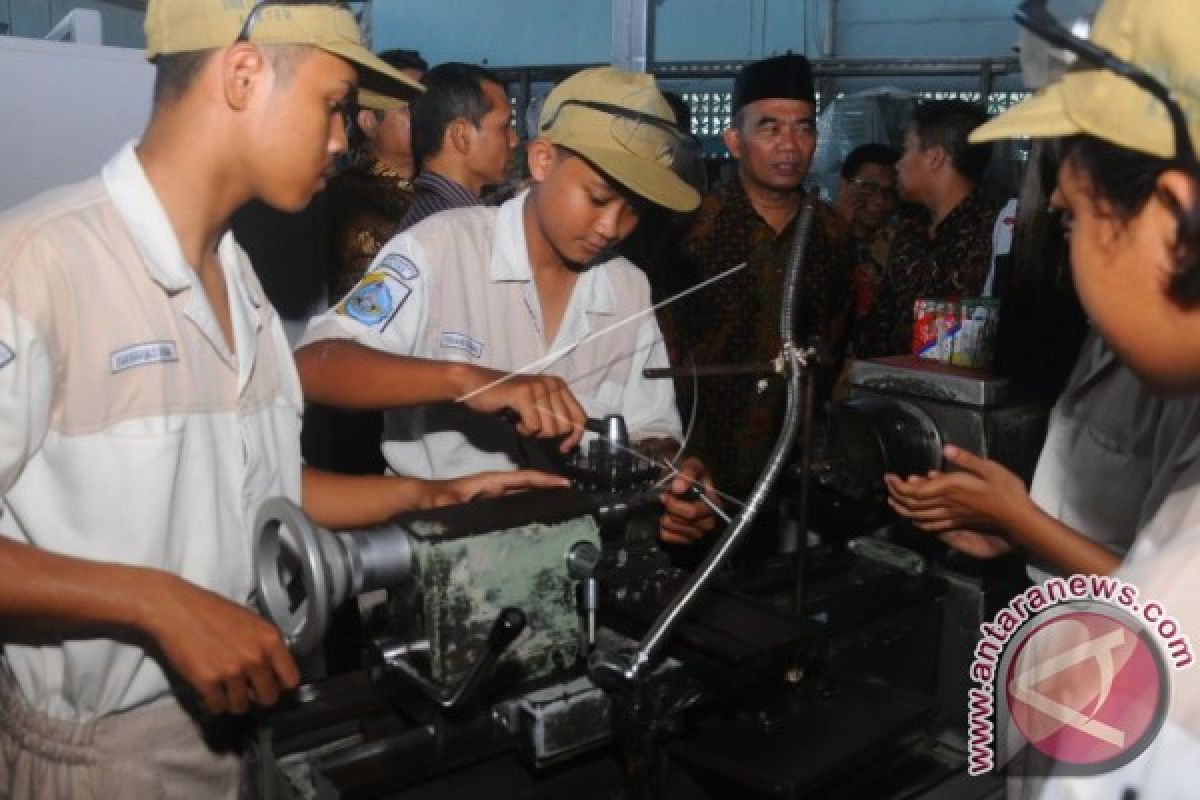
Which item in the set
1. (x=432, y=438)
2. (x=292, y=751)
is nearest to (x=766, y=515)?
(x=432, y=438)

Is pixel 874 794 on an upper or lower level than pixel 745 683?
lower

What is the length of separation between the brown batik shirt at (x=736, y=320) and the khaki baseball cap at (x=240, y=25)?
1615mm

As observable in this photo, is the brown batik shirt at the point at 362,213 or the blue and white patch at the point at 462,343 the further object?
the brown batik shirt at the point at 362,213

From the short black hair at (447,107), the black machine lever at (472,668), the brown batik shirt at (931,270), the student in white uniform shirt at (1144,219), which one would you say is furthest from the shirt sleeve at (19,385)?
the brown batik shirt at (931,270)

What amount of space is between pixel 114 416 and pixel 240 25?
51 centimetres

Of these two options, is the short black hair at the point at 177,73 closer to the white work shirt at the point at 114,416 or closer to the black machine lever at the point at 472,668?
the white work shirt at the point at 114,416

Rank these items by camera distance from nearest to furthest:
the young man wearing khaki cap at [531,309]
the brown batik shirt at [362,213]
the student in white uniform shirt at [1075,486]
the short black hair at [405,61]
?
the student in white uniform shirt at [1075,486]
the young man wearing khaki cap at [531,309]
the brown batik shirt at [362,213]
the short black hair at [405,61]

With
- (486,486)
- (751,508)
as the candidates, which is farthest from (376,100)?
(751,508)

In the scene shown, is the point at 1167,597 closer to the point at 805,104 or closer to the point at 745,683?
the point at 745,683

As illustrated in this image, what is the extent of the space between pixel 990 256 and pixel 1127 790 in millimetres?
3041

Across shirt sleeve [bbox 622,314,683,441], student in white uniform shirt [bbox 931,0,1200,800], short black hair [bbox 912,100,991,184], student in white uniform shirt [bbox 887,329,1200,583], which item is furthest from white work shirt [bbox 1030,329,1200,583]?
short black hair [bbox 912,100,991,184]

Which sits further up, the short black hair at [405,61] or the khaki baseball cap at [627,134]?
the short black hair at [405,61]

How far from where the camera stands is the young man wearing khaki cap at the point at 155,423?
1.07m

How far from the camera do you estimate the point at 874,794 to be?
1.18m
